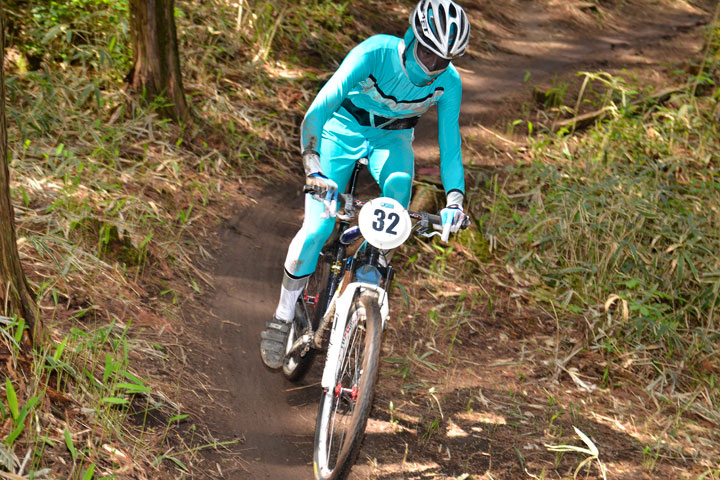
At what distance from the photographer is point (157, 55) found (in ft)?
22.0

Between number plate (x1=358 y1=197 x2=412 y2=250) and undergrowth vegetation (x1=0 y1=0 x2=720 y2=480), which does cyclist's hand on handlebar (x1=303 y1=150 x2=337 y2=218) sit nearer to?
number plate (x1=358 y1=197 x2=412 y2=250)

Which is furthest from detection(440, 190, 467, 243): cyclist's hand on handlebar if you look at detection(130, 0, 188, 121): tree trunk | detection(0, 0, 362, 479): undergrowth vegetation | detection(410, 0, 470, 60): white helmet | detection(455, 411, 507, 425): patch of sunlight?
detection(130, 0, 188, 121): tree trunk

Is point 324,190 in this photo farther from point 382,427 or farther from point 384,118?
point 382,427

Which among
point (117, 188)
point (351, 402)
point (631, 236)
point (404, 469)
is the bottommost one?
point (404, 469)

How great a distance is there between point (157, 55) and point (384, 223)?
4.54 metres

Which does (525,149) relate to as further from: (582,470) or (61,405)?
(61,405)

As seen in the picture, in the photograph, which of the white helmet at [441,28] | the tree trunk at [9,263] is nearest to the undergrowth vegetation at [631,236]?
the white helmet at [441,28]

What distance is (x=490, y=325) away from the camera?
593cm

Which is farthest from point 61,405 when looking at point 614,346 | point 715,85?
point 715,85

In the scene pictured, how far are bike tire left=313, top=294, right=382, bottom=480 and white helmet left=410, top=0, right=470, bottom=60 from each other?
145 centimetres

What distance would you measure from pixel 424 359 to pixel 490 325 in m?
0.99

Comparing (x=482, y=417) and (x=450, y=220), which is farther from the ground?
(x=450, y=220)

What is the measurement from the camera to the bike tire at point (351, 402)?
10.0 ft

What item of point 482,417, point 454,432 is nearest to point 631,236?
point 482,417
